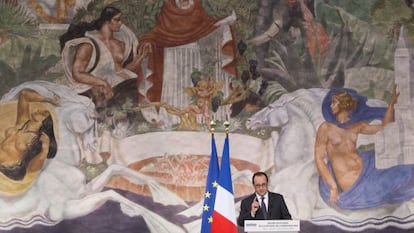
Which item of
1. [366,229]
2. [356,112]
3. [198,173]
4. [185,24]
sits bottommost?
[366,229]

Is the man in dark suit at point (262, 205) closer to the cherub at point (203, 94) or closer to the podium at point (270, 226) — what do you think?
the podium at point (270, 226)

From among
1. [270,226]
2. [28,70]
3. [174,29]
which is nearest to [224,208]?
[270,226]

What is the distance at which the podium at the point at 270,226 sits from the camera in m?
11.8

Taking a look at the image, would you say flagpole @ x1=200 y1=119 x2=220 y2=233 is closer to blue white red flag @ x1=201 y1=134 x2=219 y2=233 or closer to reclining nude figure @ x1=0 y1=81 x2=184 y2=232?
blue white red flag @ x1=201 y1=134 x2=219 y2=233

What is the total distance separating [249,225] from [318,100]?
7.91 metres

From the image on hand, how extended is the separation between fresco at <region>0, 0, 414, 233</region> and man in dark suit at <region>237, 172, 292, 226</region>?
5.85m

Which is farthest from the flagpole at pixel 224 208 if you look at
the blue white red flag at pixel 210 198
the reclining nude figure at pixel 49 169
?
the reclining nude figure at pixel 49 169

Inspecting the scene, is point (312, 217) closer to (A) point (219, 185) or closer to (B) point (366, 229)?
(B) point (366, 229)

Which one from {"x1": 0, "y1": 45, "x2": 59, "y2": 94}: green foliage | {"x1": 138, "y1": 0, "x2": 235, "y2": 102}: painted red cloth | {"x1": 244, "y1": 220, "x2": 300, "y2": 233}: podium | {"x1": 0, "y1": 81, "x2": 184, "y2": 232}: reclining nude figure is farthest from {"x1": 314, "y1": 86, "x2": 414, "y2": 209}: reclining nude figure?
{"x1": 244, "y1": 220, "x2": 300, "y2": 233}: podium

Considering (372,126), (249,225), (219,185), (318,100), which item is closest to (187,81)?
(318,100)

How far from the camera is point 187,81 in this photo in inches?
770

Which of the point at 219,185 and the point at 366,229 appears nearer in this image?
the point at 219,185

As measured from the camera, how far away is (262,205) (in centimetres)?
1292

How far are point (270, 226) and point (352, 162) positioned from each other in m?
7.61
